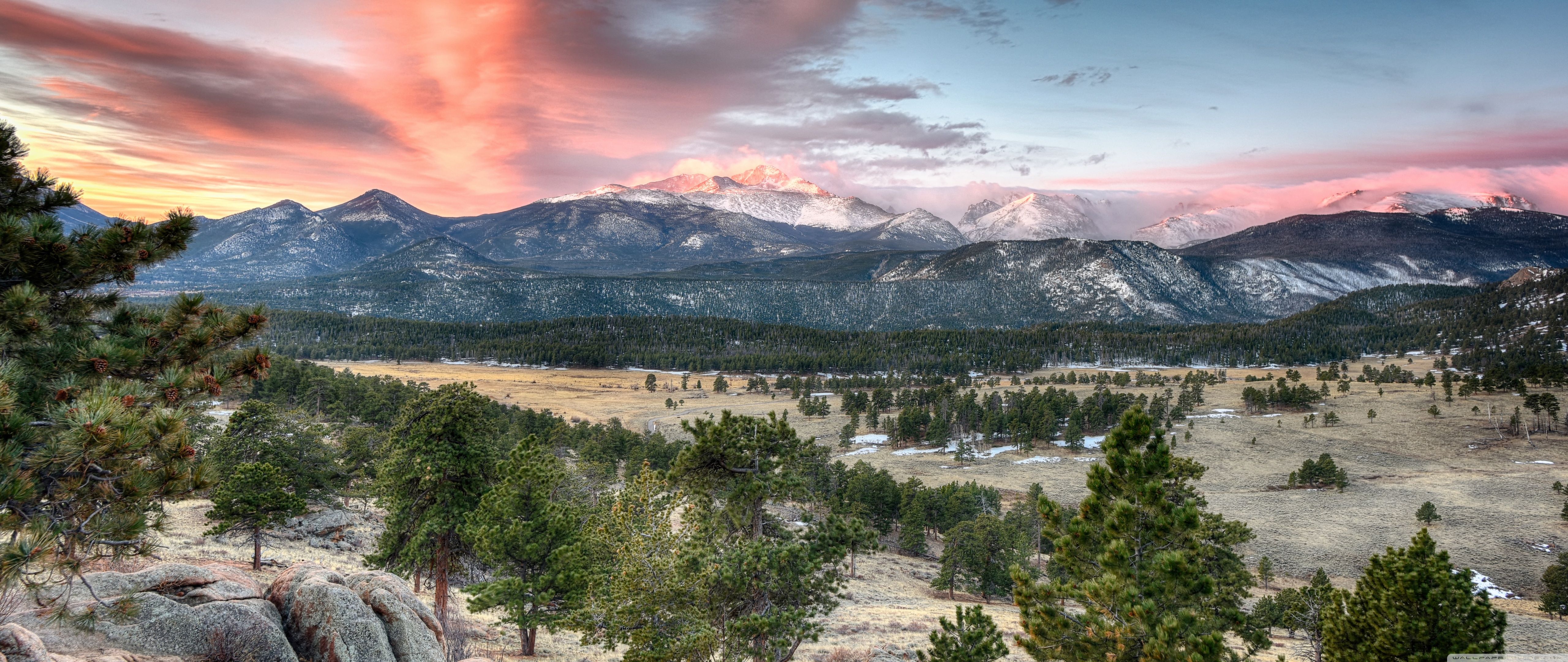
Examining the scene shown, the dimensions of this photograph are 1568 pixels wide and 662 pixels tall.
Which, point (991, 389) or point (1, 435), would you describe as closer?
point (1, 435)

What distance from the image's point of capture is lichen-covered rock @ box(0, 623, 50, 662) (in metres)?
10.5

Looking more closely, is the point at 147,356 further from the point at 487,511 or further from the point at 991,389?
the point at 991,389

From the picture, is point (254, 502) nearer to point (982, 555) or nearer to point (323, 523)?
point (323, 523)

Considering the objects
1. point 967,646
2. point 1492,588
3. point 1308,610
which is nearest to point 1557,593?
point 1492,588

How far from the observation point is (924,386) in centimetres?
17412

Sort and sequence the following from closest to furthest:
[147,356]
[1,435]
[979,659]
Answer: [1,435], [147,356], [979,659]

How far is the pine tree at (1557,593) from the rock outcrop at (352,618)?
2699 inches

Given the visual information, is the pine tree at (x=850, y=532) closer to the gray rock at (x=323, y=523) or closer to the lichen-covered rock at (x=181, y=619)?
the lichen-covered rock at (x=181, y=619)

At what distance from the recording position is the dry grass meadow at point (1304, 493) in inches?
1544

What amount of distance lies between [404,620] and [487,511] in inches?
347

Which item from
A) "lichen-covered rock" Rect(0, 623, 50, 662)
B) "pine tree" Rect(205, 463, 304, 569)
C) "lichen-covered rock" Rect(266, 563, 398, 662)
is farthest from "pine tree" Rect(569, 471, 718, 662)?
"pine tree" Rect(205, 463, 304, 569)

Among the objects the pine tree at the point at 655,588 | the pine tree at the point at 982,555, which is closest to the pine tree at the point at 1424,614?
the pine tree at the point at 655,588

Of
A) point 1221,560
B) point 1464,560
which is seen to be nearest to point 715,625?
point 1221,560

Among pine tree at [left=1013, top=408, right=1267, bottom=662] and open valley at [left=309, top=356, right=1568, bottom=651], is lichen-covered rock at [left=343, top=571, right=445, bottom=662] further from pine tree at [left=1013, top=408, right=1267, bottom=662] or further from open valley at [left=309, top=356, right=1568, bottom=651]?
open valley at [left=309, top=356, right=1568, bottom=651]
